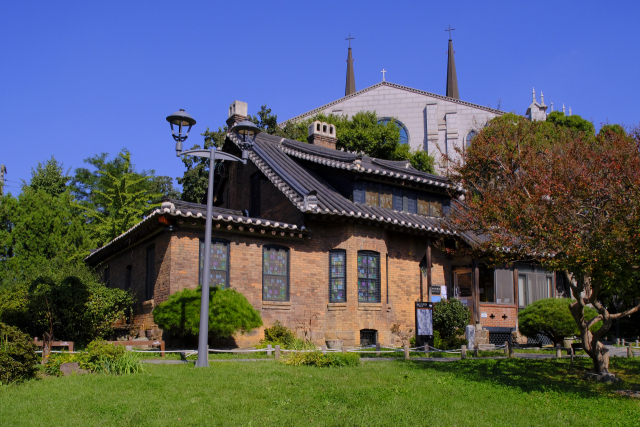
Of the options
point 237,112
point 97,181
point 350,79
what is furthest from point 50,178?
point 350,79

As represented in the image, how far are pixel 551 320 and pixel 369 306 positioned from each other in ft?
27.3

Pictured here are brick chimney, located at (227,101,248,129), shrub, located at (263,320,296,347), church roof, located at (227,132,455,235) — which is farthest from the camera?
brick chimney, located at (227,101,248,129)

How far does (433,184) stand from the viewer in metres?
24.9

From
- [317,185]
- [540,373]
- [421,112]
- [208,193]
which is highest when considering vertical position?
[421,112]

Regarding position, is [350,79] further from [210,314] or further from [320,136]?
[210,314]

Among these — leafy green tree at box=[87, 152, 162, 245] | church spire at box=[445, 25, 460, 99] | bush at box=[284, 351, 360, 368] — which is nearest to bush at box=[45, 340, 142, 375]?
bush at box=[284, 351, 360, 368]

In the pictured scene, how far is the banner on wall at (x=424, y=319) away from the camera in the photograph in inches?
826

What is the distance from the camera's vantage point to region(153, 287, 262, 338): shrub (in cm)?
1681

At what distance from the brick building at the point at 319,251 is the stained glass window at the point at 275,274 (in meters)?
0.04

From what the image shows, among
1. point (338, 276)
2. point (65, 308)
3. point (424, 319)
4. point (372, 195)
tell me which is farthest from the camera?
point (372, 195)

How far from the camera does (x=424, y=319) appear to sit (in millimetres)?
21125

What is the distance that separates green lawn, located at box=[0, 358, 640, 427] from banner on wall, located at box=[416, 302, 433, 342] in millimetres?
7636

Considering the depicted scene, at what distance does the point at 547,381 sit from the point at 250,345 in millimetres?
9844

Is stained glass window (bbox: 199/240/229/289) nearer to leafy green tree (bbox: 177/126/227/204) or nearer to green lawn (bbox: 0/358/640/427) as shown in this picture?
green lawn (bbox: 0/358/640/427)
